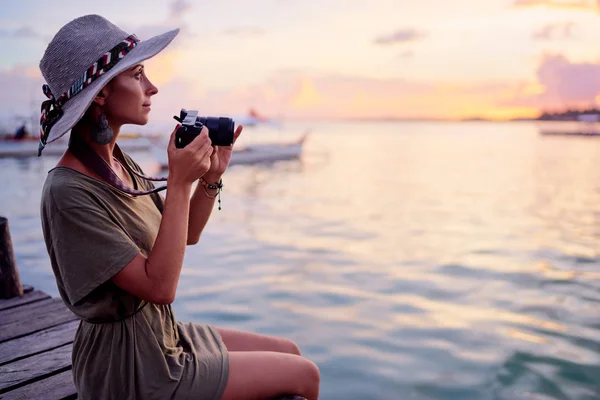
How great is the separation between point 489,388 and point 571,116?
12735 centimetres

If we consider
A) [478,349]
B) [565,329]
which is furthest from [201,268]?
[565,329]

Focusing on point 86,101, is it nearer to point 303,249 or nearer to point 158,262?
point 158,262

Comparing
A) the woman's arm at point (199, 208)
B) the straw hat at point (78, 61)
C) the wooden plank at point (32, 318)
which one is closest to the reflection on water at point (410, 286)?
the wooden plank at point (32, 318)

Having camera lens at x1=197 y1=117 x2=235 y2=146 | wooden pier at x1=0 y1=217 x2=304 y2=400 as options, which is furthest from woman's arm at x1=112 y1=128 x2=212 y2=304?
wooden pier at x1=0 y1=217 x2=304 y2=400

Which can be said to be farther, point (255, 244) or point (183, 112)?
point (255, 244)

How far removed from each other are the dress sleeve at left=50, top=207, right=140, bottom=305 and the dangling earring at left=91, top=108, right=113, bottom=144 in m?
0.31

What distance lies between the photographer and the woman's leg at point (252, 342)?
7.96 feet

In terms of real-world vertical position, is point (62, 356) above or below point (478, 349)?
above

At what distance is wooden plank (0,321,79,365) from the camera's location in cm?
321

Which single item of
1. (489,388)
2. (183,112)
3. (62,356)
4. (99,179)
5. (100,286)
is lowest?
(489,388)

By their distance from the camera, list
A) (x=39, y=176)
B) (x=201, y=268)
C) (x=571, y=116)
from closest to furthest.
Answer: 1. (x=201, y=268)
2. (x=39, y=176)
3. (x=571, y=116)

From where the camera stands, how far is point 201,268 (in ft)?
32.6

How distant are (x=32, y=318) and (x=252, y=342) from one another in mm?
2214

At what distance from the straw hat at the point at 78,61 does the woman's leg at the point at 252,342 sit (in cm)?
118
